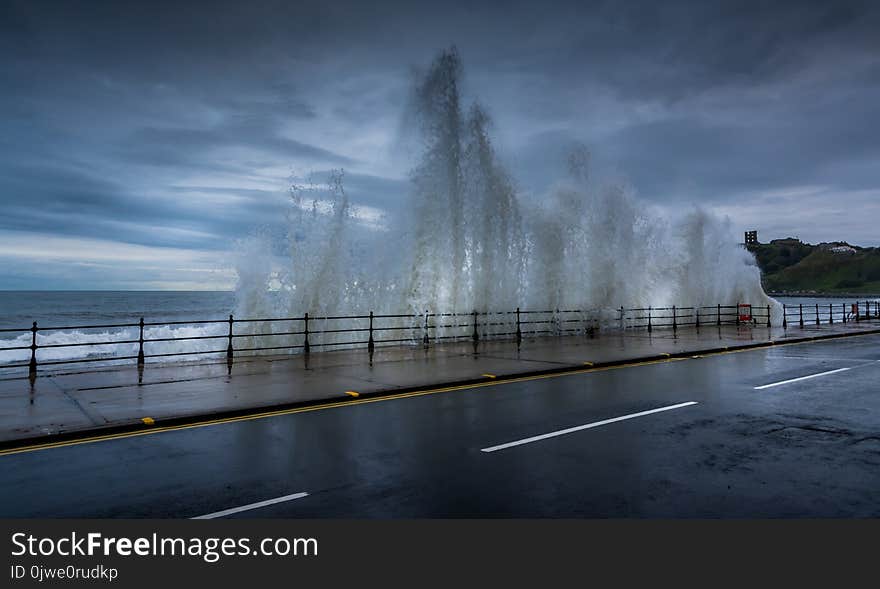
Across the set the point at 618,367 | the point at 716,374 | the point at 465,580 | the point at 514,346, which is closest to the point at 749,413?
the point at 716,374

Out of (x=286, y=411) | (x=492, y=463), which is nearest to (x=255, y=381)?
(x=286, y=411)

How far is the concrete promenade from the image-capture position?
28.6ft

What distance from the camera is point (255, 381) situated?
12234 mm

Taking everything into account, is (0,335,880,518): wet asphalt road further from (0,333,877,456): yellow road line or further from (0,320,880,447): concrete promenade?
(0,320,880,447): concrete promenade

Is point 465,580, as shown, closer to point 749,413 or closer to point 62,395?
point 749,413

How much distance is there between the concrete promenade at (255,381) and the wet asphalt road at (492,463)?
2.58ft

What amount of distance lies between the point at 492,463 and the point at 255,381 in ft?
24.0

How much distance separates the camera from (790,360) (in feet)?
54.2

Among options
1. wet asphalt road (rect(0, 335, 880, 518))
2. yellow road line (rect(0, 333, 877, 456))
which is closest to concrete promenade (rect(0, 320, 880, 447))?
yellow road line (rect(0, 333, 877, 456))

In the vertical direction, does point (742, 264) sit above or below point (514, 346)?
above

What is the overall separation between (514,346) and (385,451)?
534 inches

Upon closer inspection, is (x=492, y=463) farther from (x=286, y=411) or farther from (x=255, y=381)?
(x=255, y=381)

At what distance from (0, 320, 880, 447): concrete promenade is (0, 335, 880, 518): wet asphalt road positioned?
79cm

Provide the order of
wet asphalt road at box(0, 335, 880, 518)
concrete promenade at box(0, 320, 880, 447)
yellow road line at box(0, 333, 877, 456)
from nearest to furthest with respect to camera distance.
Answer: wet asphalt road at box(0, 335, 880, 518)
yellow road line at box(0, 333, 877, 456)
concrete promenade at box(0, 320, 880, 447)
